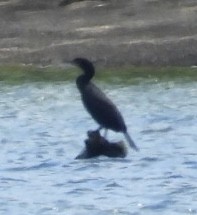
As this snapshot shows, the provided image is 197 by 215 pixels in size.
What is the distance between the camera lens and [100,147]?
1392 centimetres

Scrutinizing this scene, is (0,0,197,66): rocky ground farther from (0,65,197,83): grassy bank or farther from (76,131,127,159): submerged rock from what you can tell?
(76,131,127,159): submerged rock

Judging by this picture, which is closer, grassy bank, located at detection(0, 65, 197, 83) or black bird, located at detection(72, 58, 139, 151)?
black bird, located at detection(72, 58, 139, 151)

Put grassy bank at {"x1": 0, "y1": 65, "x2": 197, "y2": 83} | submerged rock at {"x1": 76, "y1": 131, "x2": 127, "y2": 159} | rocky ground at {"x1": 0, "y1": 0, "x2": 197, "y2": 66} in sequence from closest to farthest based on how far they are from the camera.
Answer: submerged rock at {"x1": 76, "y1": 131, "x2": 127, "y2": 159} → grassy bank at {"x1": 0, "y1": 65, "x2": 197, "y2": 83} → rocky ground at {"x1": 0, "y1": 0, "x2": 197, "y2": 66}

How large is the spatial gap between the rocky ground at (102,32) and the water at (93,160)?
154 inches

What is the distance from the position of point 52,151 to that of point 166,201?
3.54m

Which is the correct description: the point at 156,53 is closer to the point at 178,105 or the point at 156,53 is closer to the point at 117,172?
the point at 178,105

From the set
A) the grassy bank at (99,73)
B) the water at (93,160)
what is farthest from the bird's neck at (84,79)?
the grassy bank at (99,73)

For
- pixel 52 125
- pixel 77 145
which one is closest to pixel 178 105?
pixel 52 125

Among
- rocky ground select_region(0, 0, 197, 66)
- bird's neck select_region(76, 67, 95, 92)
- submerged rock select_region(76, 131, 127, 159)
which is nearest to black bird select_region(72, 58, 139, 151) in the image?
bird's neck select_region(76, 67, 95, 92)

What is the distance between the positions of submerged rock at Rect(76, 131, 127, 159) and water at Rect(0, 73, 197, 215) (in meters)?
0.17

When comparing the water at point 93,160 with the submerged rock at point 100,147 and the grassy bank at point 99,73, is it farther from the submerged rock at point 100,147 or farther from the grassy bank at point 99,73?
the grassy bank at point 99,73

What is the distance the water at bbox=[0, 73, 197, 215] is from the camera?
12688mm

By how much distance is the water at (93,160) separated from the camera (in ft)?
41.6

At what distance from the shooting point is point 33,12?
29.5 metres
